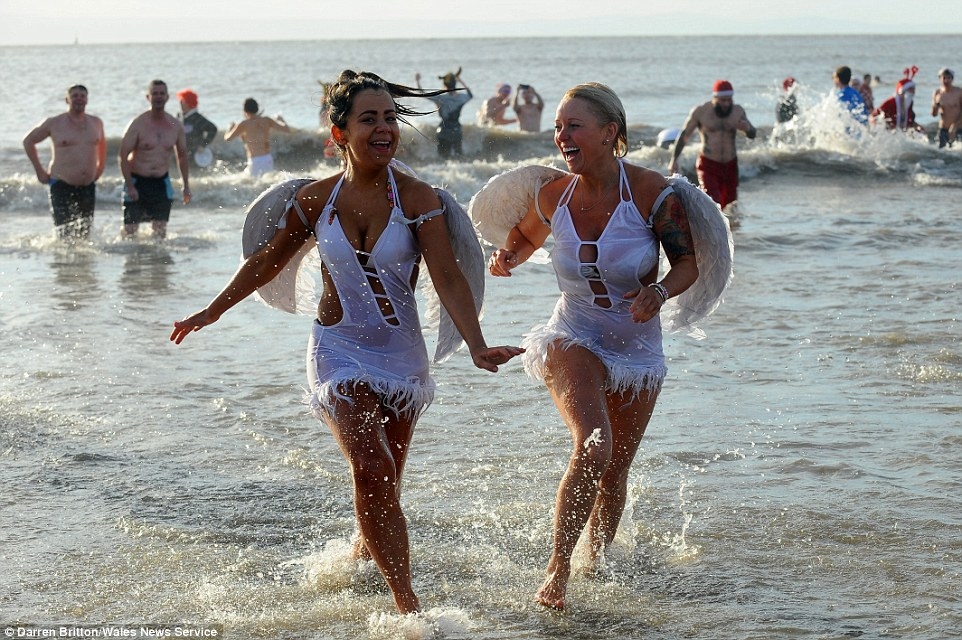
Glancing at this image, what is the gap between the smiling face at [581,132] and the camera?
4469mm

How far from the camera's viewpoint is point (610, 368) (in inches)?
180

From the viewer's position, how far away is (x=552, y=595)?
4.38 meters

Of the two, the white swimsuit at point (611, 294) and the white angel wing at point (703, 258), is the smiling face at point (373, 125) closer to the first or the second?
the white swimsuit at point (611, 294)

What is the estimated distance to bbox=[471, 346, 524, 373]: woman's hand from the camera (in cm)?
395

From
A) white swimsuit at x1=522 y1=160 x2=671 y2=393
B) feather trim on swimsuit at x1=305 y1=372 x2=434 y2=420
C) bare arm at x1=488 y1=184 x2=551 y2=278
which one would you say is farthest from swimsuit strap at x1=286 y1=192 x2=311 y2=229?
white swimsuit at x1=522 y1=160 x2=671 y2=393

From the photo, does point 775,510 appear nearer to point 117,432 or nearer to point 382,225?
point 382,225

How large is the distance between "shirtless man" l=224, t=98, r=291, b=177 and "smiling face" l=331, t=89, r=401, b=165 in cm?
1349

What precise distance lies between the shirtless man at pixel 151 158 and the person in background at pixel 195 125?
6010 mm

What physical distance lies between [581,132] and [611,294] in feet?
1.99

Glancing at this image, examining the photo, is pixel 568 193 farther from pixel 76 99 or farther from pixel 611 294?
pixel 76 99

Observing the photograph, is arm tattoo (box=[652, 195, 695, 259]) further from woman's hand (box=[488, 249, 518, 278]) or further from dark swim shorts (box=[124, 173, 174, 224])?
dark swim shorts (box=[124, 173, 174, 224])

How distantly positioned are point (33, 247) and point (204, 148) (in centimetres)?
683

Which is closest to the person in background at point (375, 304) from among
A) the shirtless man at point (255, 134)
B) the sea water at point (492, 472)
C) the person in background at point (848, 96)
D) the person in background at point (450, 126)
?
the sea water at point (492, 472)

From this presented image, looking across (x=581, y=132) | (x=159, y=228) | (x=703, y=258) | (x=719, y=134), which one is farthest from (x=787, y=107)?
(x=581, y=132)
